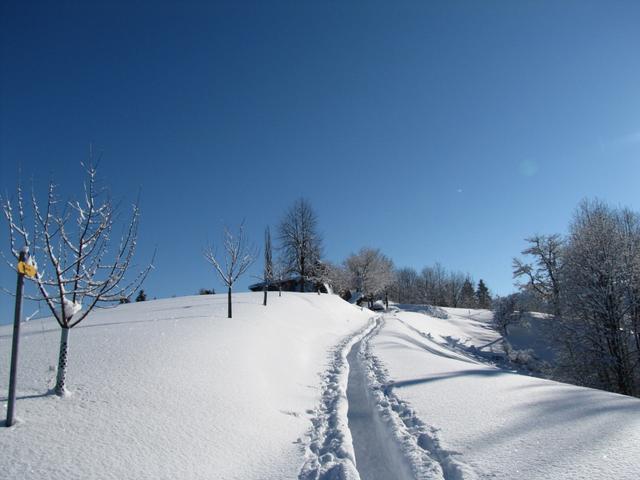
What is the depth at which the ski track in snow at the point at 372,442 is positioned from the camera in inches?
186

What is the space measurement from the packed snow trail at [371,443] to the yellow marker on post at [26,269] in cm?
543

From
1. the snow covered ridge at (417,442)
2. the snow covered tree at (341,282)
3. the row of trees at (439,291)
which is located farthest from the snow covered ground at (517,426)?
the row of trees at (439,291)

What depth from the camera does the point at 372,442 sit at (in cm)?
590

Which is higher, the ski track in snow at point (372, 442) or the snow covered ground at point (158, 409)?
the snow covered ground at point (158, 409)

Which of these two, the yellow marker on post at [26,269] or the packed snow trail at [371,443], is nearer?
the yellow marker on post at [26,269]

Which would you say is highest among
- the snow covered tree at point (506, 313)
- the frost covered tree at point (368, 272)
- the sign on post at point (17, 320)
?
the frost covered tree at point (368, 272)

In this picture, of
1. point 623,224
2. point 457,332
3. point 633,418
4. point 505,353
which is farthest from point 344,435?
point 457,332

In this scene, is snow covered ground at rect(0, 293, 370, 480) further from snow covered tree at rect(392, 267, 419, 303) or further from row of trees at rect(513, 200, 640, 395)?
snow covered tree at rect(392, 267, 419, 303)

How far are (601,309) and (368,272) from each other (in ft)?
142

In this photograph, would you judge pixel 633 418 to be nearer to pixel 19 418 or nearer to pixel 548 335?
pixel 19 418

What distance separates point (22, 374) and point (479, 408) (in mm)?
8644

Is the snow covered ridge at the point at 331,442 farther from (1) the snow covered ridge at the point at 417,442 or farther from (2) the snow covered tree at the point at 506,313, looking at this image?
(2) the snow covered tree at the point at 506,313

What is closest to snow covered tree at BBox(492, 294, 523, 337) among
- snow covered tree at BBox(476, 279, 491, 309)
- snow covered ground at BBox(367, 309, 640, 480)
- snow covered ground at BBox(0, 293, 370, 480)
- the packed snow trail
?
snow covered ground at BBox(367, 309, 640, 480)

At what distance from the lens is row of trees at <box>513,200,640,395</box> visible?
15836mm
